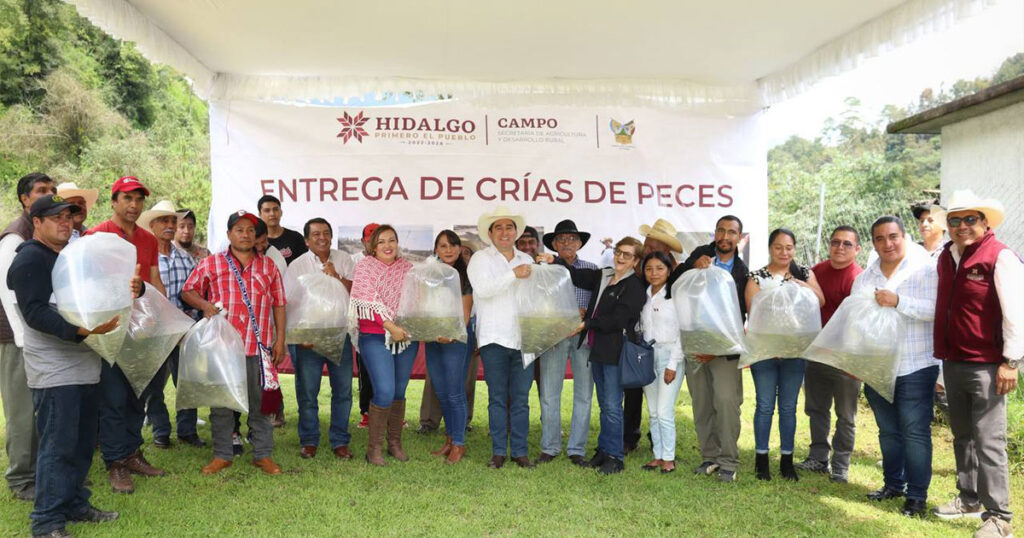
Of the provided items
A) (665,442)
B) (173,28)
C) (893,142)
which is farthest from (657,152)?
(893,142)

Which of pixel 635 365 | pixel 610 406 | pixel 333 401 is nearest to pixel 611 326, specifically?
pixel 635 365

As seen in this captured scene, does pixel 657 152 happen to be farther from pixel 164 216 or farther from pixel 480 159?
pixel 164 216

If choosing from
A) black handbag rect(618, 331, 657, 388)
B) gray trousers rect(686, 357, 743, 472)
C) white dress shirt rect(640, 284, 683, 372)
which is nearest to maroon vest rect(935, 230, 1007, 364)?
gray trousers rect(686, 357, 743, 472)

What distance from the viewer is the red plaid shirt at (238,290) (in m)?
4.14

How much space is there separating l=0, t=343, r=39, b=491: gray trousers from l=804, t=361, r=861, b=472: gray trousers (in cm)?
456

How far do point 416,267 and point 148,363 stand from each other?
1.61 metres

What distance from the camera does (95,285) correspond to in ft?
10.3

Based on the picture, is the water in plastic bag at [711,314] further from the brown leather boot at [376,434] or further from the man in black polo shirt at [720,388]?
the brown leather boot at [376,434]

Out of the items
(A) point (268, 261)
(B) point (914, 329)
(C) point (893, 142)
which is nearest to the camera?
(B) point (914, 329)

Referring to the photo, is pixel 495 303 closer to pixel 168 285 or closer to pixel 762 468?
pixel 762 468

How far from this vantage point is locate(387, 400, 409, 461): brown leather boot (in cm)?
471

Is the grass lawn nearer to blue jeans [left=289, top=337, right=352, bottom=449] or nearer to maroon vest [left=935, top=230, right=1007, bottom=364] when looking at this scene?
blue jeans [left=289, top=337, right=352, bottom=449]

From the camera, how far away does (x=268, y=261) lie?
4312 millimetres

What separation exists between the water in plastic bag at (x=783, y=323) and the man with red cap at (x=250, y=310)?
285 cm
